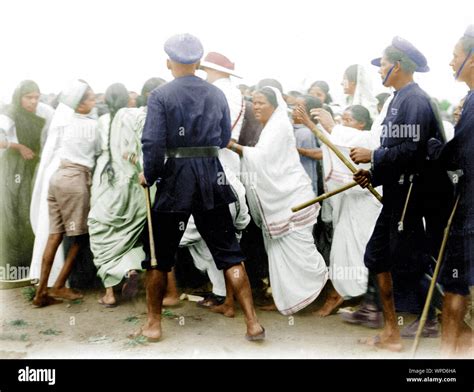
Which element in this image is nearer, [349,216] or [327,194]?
[327,194]

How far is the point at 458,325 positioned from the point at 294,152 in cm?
178

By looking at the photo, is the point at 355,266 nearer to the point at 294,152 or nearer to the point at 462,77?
the point at 294,152

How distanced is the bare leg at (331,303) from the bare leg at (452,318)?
32.0 inches

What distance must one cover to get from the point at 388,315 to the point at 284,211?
111 centimetres

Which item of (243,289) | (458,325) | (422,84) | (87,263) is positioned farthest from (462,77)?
(87,263)

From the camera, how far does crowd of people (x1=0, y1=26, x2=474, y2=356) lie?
5387 millimetres

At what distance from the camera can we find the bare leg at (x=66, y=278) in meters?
5.86

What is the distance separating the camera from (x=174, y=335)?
5.59 metres

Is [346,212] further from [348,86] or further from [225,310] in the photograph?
[225,310]

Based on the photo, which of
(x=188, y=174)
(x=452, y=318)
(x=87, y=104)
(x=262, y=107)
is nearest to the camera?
(x=452, y=318)

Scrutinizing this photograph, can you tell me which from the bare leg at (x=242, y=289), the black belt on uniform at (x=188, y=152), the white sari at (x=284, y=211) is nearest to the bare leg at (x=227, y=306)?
the bare leg at (x=242, y=289)

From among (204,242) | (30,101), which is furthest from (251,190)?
(30,101)

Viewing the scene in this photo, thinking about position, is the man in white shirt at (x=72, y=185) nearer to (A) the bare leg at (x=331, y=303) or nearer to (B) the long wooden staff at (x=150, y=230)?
(B) the long wooden staff at (x=150, y=230)

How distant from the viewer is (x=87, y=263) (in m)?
5.89
